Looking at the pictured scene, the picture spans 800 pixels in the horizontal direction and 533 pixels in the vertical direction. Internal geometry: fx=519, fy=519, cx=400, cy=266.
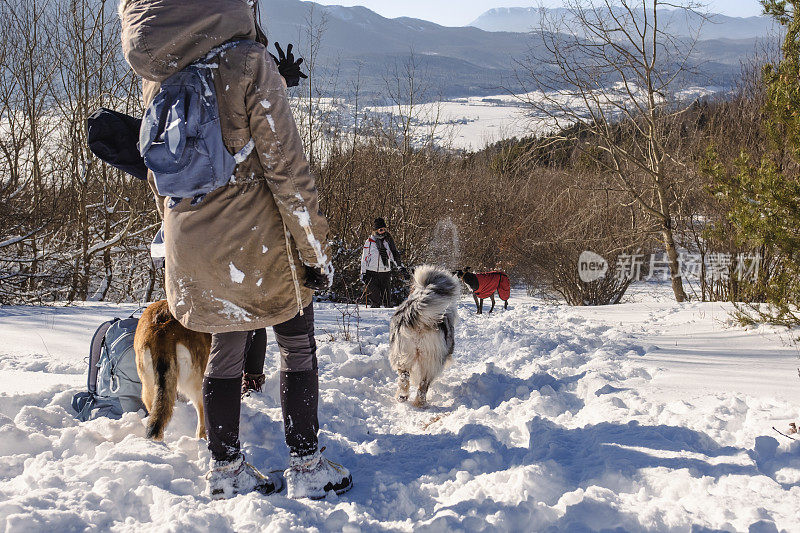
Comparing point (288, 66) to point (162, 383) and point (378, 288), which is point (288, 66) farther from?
point (378, 288)

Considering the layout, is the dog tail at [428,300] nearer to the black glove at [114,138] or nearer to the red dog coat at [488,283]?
the black glove at [114,138]

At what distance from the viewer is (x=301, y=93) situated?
1040cm

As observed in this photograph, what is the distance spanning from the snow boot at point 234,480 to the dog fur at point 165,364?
519mm

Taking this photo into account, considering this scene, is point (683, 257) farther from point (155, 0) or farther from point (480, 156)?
point (480, 156)

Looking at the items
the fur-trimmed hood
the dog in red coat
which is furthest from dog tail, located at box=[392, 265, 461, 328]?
the dog in red coat

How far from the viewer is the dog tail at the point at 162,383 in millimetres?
2406

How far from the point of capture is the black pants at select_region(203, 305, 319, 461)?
6.75ft

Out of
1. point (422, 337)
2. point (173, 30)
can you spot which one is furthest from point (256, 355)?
point (173, 30)

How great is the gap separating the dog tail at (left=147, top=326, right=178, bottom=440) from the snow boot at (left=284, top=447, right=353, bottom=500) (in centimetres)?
72

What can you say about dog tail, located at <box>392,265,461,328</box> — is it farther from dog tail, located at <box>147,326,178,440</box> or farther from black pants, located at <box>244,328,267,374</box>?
dog tail, located at <box>147,326,178,440</box>

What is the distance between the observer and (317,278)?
199cm

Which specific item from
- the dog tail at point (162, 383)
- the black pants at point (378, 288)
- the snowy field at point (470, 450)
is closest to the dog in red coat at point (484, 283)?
the black pants at point (378, 288)

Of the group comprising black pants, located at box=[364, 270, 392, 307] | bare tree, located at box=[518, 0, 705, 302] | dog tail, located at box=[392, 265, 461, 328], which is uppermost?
bare tree, located at box=[518, 0, 705, 302]

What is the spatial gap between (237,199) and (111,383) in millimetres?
1714
